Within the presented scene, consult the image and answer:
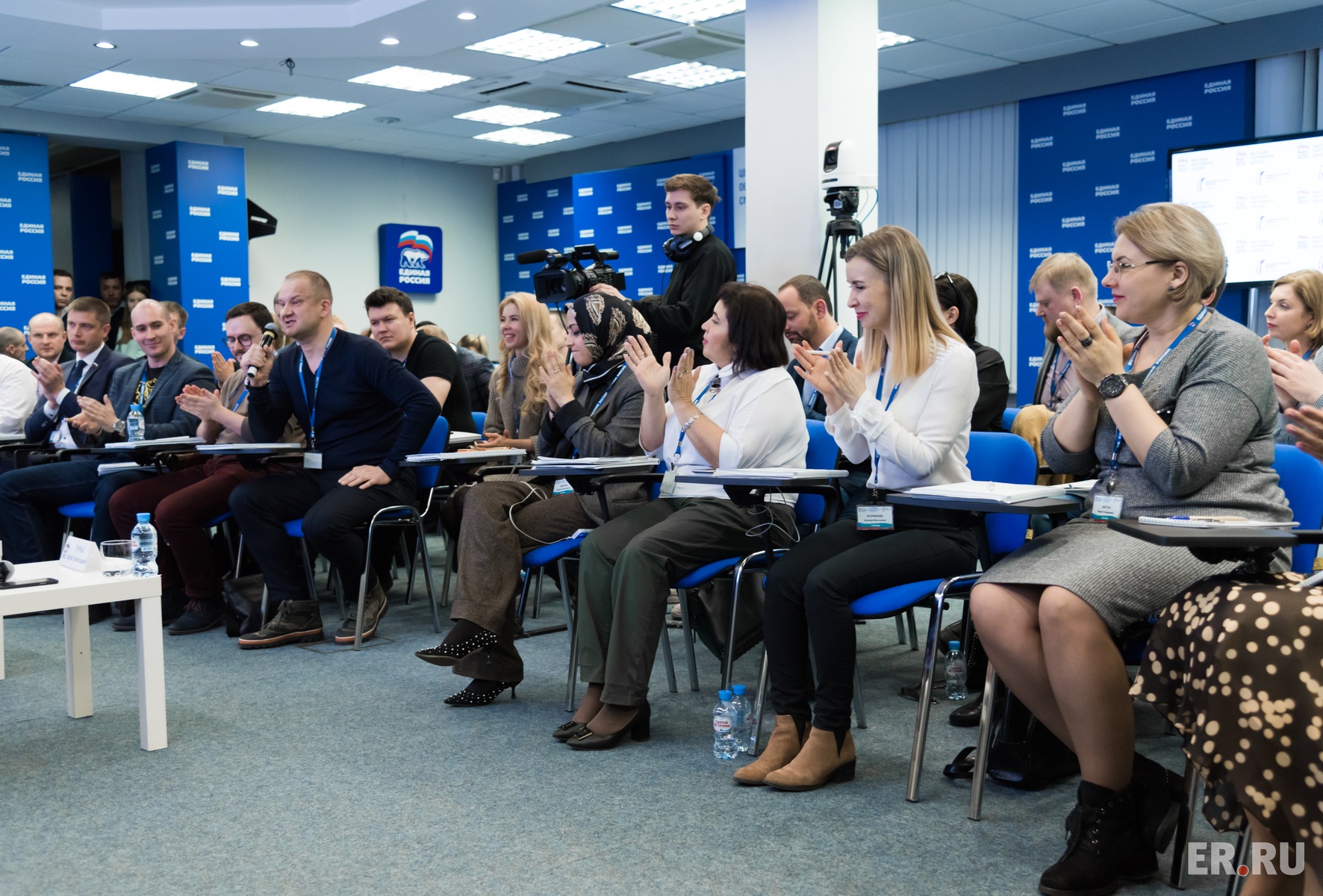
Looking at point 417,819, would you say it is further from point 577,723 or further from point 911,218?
point 911,218

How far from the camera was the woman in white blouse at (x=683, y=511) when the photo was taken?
116 inches

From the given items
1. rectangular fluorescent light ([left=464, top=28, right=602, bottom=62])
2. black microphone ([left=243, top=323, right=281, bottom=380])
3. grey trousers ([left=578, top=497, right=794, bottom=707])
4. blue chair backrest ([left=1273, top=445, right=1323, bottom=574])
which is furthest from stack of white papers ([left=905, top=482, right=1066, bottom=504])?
rectangular fluorescent light ([left=464, top=28, right=602, bottom=62])

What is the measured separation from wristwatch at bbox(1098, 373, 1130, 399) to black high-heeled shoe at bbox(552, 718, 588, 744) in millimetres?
1584

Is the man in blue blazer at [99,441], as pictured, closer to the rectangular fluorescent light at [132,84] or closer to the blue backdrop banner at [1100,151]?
the rectangular fluorescent light at [132,84]

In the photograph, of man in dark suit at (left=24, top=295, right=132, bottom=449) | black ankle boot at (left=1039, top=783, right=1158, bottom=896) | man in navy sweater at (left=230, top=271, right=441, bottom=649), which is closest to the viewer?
black ankle boot at (left=1039, top=783, right=1158, bottom=896)

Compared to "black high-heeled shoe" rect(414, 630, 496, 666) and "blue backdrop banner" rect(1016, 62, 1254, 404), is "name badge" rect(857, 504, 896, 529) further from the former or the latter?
"blue backdrop banner" rect(1016, 62, 1254, 404)

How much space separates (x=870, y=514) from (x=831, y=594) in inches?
10.1

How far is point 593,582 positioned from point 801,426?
2.41 feet

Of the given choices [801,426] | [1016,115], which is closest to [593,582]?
[801,426]

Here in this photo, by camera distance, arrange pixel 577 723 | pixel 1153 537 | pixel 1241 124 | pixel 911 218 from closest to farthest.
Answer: pixel 1153 537 → pixel 577 723 → pixel 1241 124 → pixel 911 218

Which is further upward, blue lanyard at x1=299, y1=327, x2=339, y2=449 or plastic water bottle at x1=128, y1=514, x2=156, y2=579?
blue lanyard at x1=299, y1=327, x2=339, y2=449

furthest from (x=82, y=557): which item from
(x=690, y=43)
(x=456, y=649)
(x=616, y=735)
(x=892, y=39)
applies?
(x=892, y=39)

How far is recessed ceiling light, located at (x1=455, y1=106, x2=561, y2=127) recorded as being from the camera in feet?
33.0

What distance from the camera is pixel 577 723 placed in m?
3.05
